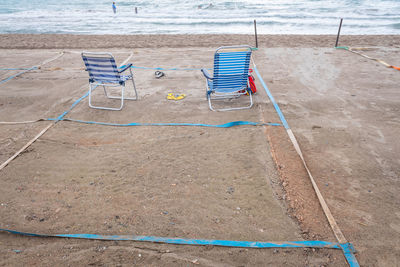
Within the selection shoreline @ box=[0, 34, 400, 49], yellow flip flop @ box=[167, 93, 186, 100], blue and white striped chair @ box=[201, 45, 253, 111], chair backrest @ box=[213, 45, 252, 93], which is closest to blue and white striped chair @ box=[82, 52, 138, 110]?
yellow flip flop @ box=[167, 93, 186, 100]

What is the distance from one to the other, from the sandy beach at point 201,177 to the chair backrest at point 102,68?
558mm

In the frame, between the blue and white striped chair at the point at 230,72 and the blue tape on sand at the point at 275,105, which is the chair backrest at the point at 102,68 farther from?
the blue tape on sand at the point at 275,105

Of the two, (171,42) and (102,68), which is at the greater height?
(102,68)

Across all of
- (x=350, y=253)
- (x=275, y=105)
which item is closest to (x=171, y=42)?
(x=275, y=105)

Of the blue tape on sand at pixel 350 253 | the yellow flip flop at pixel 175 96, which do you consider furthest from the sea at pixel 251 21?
the blue tape on sand at pixel 350 253

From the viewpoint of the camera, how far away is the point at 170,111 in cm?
420

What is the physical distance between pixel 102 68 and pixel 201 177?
280 centimetres

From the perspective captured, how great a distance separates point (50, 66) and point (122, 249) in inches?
264

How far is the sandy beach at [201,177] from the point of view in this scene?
6.31 feet

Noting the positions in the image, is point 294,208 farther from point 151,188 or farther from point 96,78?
point 96,78

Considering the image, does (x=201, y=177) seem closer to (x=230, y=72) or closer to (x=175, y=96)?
(x=230, y=72)

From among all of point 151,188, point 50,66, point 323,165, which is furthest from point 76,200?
point 50,66

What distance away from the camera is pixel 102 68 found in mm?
4250

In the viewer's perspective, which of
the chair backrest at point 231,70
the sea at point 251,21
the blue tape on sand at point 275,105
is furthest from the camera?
the sea at point 251,21
